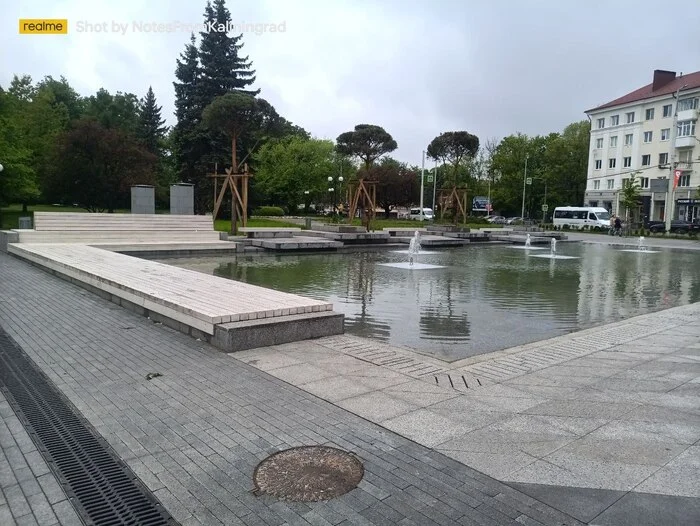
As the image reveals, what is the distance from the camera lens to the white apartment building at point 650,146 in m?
55.3

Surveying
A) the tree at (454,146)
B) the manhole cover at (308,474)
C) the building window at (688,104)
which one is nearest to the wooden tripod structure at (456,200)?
the tree at (454,146)

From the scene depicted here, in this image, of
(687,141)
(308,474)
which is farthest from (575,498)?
(687,141)

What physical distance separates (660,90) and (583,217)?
711 inches

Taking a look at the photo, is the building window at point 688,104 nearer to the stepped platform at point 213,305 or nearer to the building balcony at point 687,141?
the building balcony at point 687,141

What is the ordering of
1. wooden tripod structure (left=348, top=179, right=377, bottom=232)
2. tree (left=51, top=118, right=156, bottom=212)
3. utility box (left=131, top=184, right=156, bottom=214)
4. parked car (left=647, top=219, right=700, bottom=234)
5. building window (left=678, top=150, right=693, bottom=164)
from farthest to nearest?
building window (left=678, top=150, right=693, bottom=164) → parked car (left=647, top=219, right=700, bottom=234) → tree (left=51, top=118, right=156, bottom=212) → wooden tripod structure (left=348, top=179, right=377, bottom=232) → utility box (left=131, top=184, right=156, bottom=214)

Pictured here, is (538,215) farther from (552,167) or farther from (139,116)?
(139,116)

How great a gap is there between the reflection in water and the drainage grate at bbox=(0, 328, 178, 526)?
4.03 m

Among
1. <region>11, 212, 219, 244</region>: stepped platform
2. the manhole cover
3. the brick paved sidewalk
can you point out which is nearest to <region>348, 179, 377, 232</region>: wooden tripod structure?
<region>11, 212, 219, 244</region>: stepped platform

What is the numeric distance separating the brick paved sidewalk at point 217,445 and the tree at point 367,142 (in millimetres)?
21666

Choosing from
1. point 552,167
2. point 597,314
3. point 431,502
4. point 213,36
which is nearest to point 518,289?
point 597,314

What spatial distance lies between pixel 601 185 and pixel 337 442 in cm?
6917

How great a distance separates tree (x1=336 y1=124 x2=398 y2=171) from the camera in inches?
1057

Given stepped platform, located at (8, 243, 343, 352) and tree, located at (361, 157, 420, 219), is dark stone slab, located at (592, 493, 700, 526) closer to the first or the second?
stepped platform, located at (8, 243, 343, 352)

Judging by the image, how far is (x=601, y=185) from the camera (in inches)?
2574
